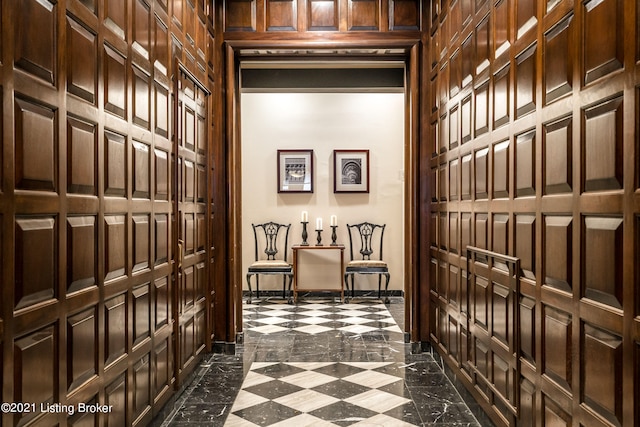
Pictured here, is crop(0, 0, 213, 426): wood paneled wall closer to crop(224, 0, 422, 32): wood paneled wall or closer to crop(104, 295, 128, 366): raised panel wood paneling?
crop(104, 295, 128, 366): raised panel wood paneling

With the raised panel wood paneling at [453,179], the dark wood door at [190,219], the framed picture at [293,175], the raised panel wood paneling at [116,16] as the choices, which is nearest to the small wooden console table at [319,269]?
the framed picture at [293,175]

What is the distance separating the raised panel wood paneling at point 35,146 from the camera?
1.48m

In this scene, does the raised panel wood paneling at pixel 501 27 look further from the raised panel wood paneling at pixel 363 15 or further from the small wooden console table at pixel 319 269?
the small wooden console table at pixel 319 269

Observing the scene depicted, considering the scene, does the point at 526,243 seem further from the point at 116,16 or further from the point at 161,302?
the point at 116,16

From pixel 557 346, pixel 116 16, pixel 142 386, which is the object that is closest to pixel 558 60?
pixel 557 346

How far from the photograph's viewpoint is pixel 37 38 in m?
1.57

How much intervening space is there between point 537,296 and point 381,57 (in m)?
3.05

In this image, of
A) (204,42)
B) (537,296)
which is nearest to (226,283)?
(204,42)

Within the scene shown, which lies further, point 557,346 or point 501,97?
point 501,97

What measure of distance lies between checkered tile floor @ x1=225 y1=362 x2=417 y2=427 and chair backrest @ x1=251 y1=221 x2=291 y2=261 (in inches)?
132

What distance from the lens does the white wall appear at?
295 inches

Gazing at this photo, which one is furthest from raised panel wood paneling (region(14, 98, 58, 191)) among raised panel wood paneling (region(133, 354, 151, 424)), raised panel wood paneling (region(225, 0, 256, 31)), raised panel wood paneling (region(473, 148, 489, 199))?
raised panel wood paneling (region(225, 0, 256, 31))

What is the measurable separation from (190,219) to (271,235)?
392 cm

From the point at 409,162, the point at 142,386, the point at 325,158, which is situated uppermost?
the point at 325,158
